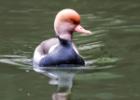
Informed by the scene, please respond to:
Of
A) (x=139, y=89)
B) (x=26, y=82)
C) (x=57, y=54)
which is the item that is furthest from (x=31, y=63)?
(x=139, y=89)

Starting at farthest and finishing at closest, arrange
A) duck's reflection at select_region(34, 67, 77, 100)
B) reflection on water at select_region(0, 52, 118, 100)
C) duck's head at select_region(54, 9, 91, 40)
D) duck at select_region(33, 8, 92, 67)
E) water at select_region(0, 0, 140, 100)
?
duck's head at select_region(54, 9, 91, 40) < duck at select_region(33, 8, 92, 67) < reflection on water at select_region(0, 52, 118, 100) < water at select_region(0, 0, 140, 100) < duck's reflection at select_region(34, 67, 77, 100)

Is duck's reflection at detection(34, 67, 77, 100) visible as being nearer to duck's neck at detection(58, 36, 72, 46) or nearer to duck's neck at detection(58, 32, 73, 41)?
duck's neck at detection(58, 36, 72, 46)

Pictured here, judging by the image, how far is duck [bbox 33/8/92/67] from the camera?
489 inches

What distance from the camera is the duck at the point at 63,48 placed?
1241 centimetres

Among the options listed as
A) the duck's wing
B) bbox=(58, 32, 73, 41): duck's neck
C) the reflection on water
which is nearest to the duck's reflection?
the reflection on water

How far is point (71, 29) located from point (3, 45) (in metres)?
1.75

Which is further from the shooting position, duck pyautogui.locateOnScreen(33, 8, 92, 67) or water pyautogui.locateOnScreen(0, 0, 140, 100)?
duck pyautogui.locateOnScreen(33, 8, 92, 67)

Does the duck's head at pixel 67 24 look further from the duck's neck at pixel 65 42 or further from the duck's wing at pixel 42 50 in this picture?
the duck's wing at pixel 42 50

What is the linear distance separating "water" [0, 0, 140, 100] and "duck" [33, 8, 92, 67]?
266mm

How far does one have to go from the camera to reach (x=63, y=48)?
1253 centimetres

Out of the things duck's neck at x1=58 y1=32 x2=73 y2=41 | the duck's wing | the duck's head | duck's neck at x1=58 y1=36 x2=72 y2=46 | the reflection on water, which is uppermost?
the duck's head

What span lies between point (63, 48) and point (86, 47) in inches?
54.0

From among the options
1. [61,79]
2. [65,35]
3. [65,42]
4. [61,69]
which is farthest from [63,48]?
[61,79]

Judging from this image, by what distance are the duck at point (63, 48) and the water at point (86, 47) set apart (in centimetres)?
27
